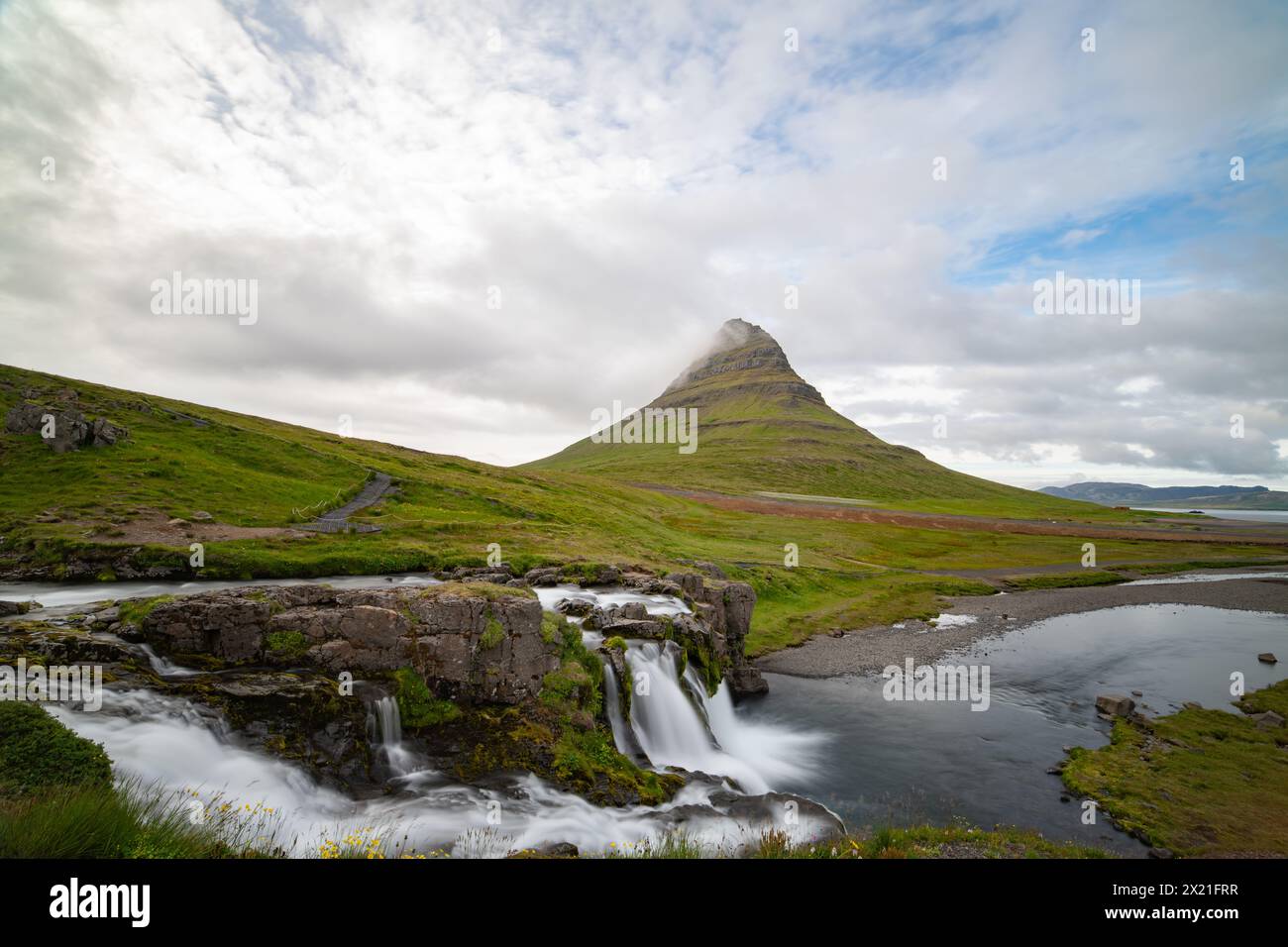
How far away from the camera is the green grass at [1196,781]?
18.7 meters

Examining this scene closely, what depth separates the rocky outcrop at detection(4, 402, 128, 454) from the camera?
5241 cm

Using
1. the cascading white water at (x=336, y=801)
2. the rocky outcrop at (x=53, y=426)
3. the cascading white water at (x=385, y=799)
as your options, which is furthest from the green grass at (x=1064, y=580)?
the rocky outcrop at (x=53, y=426)

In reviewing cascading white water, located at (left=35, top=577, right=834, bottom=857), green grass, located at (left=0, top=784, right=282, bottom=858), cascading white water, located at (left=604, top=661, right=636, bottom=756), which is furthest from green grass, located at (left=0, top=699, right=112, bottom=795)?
cascading white water, located at (left=604, top=661, right=636, bottom=756)

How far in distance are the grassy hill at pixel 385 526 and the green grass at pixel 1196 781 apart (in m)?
22.2

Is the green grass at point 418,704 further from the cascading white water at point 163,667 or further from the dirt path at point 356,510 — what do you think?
the dirt path at point 356,510

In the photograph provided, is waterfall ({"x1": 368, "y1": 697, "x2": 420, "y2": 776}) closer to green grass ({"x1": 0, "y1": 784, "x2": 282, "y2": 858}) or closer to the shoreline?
green grass ({"x1": 0, "y1": 784, "x2": 282, "y2": 858})

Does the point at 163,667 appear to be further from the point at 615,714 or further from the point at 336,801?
the point at 615,714

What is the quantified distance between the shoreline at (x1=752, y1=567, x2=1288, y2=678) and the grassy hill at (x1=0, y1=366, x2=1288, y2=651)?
119 inches

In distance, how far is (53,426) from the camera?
173 ft

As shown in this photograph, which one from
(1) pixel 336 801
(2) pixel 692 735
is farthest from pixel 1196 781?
(1) pixel 336 801
